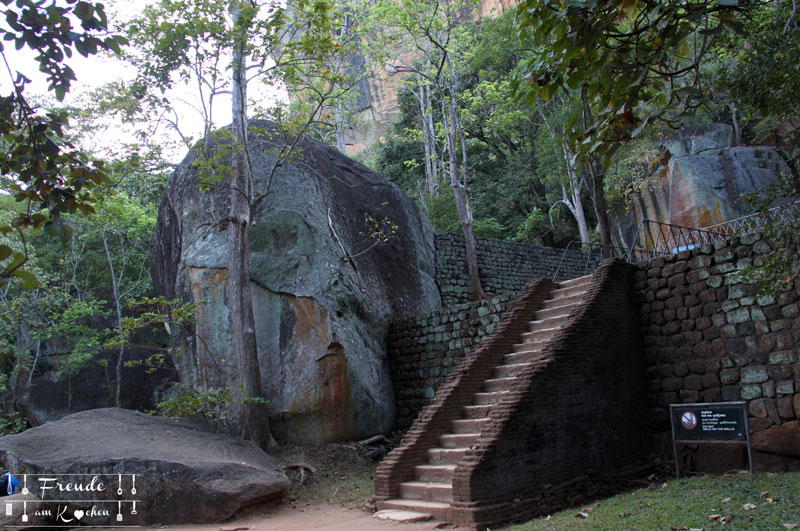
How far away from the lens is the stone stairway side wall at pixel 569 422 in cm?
626

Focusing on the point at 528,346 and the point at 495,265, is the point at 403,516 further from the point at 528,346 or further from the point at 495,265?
the point at 495,265

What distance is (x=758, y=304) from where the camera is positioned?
23.9 feet

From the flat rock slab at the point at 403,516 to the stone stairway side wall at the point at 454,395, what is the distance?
40cm

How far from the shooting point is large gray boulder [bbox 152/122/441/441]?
10328 mm

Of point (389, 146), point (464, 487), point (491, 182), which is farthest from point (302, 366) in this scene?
point (389, 146)

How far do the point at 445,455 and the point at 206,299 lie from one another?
20.7ft

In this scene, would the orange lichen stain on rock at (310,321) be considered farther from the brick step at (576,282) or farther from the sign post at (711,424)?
the sign post at (711,424)

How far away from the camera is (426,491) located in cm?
683

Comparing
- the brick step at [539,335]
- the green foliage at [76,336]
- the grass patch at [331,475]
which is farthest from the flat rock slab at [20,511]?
the green foliage at [76,336]

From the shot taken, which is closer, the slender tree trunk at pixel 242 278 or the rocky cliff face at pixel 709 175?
the slender tree trunk at pixel 242 278

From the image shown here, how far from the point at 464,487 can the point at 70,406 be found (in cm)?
1553

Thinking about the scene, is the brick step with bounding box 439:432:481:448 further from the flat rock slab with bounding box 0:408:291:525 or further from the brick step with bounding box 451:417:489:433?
the flat rock slab with bounding box 0:408:291:525

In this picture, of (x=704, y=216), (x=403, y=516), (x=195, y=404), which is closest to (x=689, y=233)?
(x=704, y=216)

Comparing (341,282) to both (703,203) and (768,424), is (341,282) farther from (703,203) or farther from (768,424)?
(703,203)
